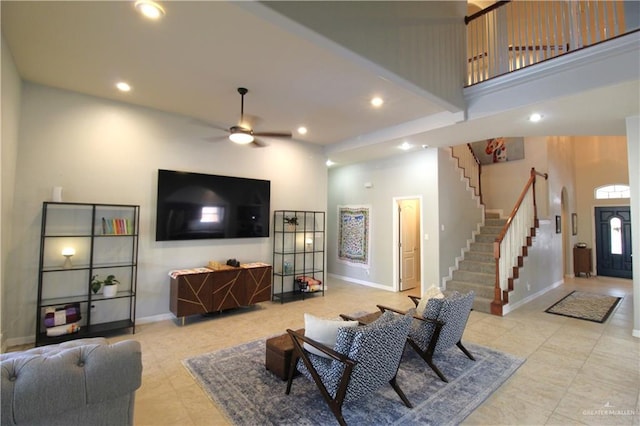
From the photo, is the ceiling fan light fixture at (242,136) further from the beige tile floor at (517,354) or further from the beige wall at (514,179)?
the beige wall at (514,179)

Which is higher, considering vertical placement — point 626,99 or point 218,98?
point 218,98

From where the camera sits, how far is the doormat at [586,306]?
16.2 ft

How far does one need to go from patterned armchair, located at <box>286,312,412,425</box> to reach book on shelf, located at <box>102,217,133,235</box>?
316 centimetres

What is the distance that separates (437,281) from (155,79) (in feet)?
19.1

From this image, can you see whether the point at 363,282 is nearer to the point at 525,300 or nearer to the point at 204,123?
the point at 525,300

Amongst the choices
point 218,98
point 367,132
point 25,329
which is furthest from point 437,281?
point 25,329

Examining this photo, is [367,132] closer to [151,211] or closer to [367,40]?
[367,40]

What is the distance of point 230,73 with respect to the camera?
3.42m

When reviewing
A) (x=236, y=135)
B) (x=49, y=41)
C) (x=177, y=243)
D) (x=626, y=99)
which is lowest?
(x=177, y=243)

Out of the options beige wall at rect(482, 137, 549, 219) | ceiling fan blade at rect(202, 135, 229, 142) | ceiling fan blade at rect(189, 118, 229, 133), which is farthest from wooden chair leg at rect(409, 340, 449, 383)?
beige wall at rect(482, 137, 549, 219)

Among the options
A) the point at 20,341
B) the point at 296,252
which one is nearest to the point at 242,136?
the point at 296,252

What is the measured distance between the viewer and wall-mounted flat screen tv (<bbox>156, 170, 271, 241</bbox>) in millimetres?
4551

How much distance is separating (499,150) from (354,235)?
14.8ft

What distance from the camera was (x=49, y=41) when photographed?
285 cm
